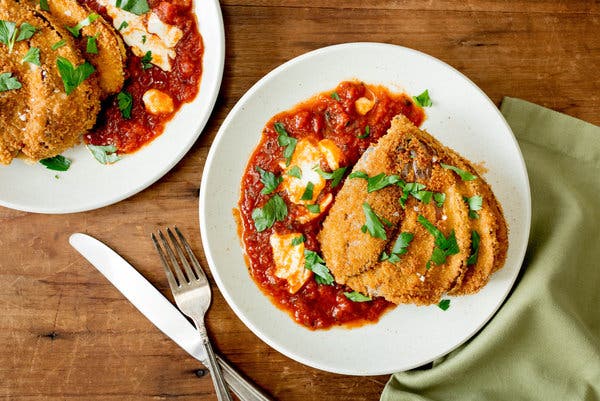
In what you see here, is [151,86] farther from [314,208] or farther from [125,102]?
[314,208]

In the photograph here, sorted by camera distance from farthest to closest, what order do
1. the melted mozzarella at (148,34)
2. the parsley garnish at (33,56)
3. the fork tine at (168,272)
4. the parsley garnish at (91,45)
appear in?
1. the fork tine at (168,272)
2. the melted mozzarella at (148,34)
3. the parsley garnish at (91,45)
4. the parsley garnish at (33,56)

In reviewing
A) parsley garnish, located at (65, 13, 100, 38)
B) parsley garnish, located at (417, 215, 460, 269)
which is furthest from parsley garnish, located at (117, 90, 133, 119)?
parsley garnish, located at (417, 215, 460, 269)

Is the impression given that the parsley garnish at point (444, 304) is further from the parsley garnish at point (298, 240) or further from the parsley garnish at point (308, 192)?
the parsley garnish at point (308, 192)

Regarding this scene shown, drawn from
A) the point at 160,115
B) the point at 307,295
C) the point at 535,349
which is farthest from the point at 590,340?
the point at 160,115

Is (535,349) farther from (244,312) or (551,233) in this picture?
(244,312)

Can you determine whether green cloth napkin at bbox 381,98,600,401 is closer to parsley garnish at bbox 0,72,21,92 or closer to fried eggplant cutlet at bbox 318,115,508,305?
fried eggplant cutlet at bbox 318,115,508,305

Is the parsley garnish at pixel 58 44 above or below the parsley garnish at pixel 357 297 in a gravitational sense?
above

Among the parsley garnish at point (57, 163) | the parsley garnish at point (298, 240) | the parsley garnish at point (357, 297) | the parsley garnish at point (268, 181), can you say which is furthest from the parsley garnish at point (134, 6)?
the parsley garnish at point (357, 297)
